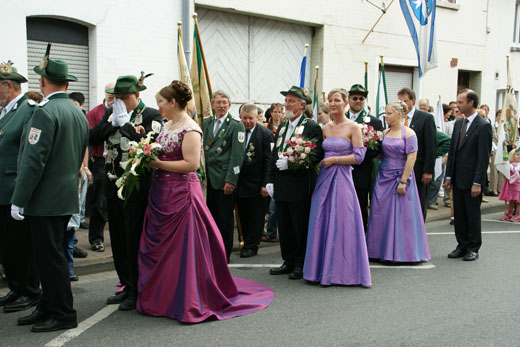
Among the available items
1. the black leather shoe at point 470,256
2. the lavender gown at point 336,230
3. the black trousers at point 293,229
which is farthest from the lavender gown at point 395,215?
the black trousers at point 293,229

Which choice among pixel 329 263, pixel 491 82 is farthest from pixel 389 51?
pixel 329 263

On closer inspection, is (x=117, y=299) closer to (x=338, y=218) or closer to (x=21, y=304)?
(x=21, y=304)

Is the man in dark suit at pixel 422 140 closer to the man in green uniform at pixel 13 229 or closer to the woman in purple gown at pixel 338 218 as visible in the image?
the woman in purple gown at pixel 338 218

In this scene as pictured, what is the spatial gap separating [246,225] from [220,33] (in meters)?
5.36

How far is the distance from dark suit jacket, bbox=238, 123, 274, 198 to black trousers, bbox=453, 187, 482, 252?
278cm

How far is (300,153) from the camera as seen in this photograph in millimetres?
6250

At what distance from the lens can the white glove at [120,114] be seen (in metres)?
5.19

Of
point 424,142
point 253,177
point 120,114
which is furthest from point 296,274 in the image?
point 424,142

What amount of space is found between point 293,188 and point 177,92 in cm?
208

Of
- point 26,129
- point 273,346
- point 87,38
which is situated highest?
point 87,38

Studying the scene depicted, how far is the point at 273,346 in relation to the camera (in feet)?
14.3

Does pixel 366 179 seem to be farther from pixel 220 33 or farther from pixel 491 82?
pixel 491 82

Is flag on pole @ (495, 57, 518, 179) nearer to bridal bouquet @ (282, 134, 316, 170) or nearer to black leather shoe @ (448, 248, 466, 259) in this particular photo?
black leather shoe @ (448, 248, 466, 259)

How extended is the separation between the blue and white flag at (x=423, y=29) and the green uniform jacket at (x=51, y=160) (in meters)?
10.6
